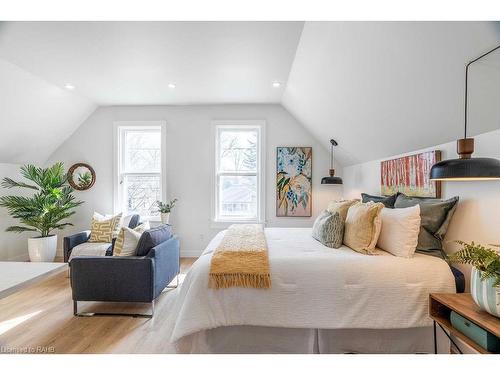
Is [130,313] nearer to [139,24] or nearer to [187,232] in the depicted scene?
[187,232]

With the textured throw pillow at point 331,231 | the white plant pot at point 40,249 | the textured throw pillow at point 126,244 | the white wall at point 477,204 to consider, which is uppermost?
the white wall at point 477,204

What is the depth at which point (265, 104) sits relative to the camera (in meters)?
4.34

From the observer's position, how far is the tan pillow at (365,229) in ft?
6.41

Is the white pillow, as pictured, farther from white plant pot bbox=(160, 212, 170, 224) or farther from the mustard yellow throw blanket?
white plant pot bbox=(160, 212, 170, 224)

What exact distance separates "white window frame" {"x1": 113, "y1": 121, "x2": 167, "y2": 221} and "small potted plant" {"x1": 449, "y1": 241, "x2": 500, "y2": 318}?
4044 mm

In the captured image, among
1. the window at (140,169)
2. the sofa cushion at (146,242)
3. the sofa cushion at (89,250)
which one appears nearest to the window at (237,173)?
the window at (140,169)

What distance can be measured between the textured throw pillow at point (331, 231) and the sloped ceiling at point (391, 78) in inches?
41.0

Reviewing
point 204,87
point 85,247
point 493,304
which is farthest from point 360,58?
point 85,247

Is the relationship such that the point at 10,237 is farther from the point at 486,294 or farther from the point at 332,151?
the point at 486,294

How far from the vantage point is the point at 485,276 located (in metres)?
1.15

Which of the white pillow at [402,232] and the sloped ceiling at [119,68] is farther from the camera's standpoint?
the sloped ceiling at [119,68]

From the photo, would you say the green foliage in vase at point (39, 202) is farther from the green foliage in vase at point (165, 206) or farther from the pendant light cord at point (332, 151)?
the pendant light cord at point (332, 151)

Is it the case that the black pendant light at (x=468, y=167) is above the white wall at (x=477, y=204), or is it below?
above
